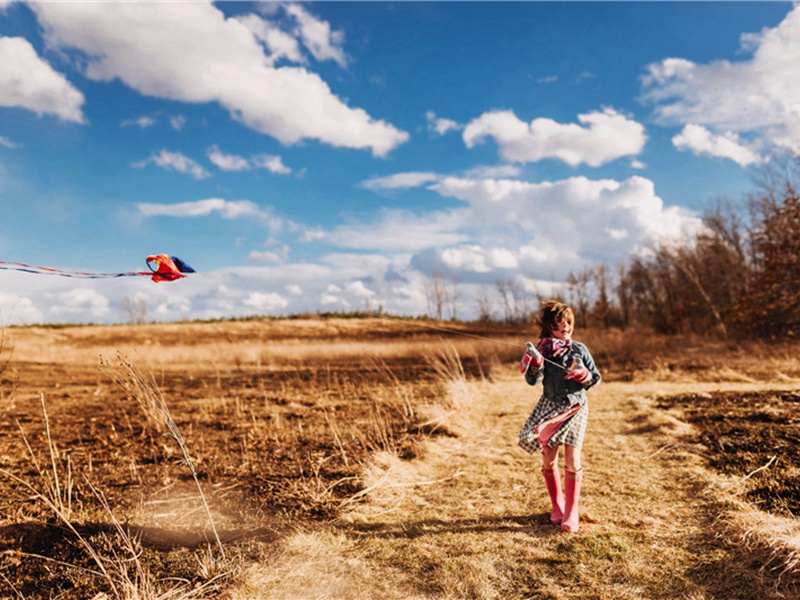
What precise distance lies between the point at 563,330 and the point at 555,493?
4.81 ft

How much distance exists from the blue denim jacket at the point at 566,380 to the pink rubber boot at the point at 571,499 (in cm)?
60

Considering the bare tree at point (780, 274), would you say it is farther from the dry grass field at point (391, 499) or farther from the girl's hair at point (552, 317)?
the girl's hair at point (552, 317)

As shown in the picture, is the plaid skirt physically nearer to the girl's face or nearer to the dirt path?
the girl's face

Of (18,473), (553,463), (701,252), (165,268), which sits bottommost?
(18,473)

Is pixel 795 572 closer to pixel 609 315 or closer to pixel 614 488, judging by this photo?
pixel 614 488

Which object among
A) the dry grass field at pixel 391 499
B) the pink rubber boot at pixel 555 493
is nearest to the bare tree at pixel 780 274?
the dry grass field at pixel 391 499

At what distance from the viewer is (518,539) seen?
449 cm

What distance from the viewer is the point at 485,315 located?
5109 cm

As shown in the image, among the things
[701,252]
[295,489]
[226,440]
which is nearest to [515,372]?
[226,440]

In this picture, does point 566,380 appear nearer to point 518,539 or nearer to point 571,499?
point 571,499

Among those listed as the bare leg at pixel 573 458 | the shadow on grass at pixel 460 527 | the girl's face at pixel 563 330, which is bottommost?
the shadow on grass at pixel 460 527

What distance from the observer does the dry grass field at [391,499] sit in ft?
12.7

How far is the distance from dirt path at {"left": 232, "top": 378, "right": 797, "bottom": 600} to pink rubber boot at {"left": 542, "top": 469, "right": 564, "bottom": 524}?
11 cm

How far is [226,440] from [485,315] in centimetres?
4430
